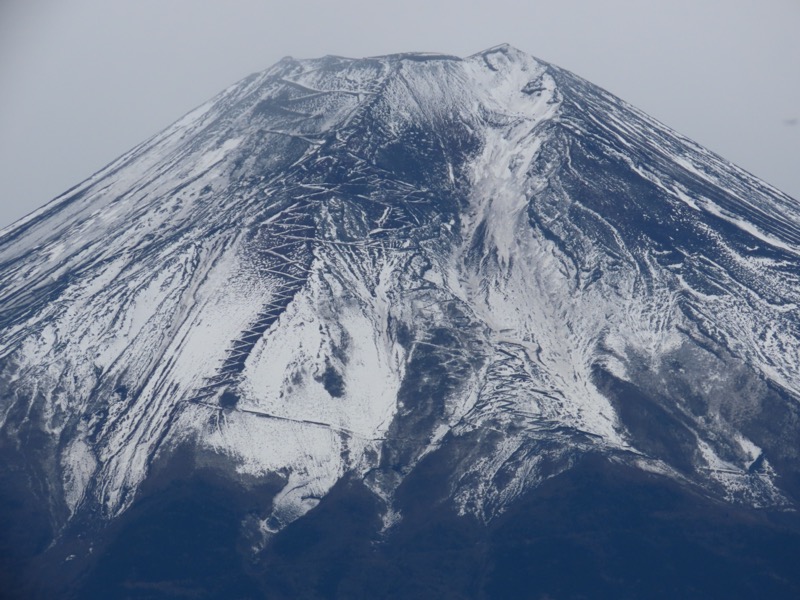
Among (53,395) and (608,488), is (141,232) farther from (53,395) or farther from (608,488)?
(608,488)

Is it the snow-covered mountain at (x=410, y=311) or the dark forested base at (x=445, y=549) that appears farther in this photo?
the snow-covered mountain at (x=410, y=311)

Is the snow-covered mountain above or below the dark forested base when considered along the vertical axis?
above

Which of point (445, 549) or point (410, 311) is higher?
point (410, 311)

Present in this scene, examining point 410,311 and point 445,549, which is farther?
point 410,311

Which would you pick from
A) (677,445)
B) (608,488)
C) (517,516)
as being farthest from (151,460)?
(677,445)
